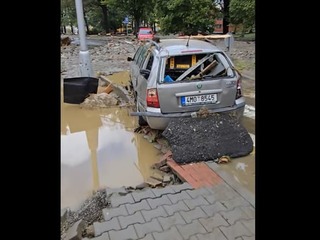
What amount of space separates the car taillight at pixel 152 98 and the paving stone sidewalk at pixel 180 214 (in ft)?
5.14

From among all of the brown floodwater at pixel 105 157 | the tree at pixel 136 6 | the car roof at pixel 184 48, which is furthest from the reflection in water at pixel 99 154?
the tree at pixel 136 6

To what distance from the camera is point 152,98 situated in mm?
5102

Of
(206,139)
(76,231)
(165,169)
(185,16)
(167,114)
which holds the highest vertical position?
(185,16)

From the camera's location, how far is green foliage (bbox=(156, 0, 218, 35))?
1839 cm

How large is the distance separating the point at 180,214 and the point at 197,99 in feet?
7.20

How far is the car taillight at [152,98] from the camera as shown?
5061 millimetres

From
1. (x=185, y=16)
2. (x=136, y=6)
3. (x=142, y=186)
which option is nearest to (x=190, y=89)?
(x=142, y=186)

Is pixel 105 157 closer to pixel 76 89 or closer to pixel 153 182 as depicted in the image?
pixel 153 182

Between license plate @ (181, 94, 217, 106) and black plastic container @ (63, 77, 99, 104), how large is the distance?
14.7ft

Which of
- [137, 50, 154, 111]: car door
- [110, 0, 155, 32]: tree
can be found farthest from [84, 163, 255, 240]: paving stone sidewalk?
[110, 0, 155, 32]: tree

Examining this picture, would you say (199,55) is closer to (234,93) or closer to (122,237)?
(234,93)

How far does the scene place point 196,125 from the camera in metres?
4.98
